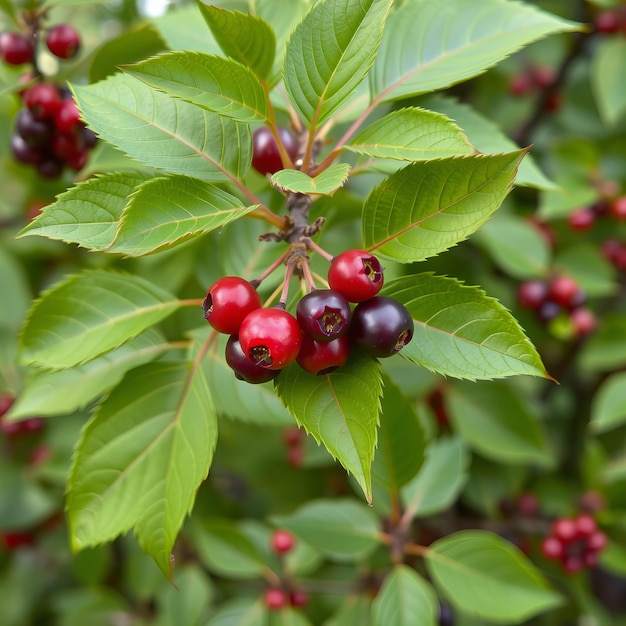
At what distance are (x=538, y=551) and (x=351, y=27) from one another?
6.74 feet

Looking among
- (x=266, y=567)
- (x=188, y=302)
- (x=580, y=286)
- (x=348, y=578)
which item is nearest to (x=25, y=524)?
(x=266, y=567)

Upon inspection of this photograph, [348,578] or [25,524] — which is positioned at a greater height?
[25,524]

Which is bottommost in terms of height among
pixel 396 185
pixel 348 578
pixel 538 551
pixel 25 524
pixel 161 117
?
pixel 538 551

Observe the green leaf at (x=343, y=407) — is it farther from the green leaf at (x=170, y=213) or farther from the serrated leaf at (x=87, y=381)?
the serrated leaf at (x=87, y=381)

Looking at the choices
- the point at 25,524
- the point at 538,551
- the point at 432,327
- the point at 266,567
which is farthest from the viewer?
the point at 538,551

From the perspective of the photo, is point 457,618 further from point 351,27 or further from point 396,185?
point 351,27

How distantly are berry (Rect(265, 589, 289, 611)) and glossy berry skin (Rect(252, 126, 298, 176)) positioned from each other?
4.01 ft

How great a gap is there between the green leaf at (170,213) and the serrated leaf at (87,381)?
45cm

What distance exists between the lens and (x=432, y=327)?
88 cm

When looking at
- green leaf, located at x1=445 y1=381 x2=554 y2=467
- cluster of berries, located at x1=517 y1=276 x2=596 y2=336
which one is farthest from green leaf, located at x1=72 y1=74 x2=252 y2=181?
cluster of berries, located at x1=517 y1=276 x2=596 y2=336

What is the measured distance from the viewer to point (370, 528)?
5.14 ft

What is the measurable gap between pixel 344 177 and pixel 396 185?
0.12 metres

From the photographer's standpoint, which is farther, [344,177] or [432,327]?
[432,327]

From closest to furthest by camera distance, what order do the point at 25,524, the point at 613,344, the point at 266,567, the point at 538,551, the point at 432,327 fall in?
the point at 432,327 < the point at 266,567 < the point at 25,524 < the point at 613,344 < the point at 538,551
